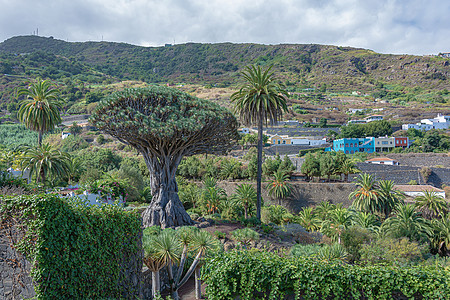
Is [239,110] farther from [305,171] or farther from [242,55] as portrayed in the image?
[242,55]

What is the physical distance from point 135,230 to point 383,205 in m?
26.8

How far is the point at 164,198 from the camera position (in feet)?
71.1

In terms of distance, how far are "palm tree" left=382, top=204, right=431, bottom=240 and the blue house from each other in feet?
148

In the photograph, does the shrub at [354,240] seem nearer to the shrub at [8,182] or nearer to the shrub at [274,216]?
the shrub at [274,216]

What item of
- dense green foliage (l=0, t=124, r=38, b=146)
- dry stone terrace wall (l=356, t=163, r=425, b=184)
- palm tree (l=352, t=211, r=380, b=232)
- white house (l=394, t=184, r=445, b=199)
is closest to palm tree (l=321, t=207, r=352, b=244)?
palm tree (l=352, t=211, r=380, b=232)

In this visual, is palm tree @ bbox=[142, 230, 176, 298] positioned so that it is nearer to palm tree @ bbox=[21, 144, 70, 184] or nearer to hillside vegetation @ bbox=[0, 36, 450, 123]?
palm tree @ bbox=[21, 144, 70, 184]

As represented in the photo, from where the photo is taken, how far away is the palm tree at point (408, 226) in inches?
917

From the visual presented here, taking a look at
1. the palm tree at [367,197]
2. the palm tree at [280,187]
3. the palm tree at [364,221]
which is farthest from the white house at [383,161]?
the palm tree at [364,221]

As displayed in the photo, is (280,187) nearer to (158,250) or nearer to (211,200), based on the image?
(211,200)

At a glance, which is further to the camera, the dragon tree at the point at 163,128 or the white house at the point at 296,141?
the white house at the point at 296,141

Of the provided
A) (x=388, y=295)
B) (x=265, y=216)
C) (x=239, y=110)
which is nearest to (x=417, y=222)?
(x=265, y=216)

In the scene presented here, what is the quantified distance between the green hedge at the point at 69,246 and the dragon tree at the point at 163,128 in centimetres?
1108

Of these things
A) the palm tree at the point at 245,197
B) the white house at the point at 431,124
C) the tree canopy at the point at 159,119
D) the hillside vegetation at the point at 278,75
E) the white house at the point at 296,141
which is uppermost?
the hillside vegetation at the point at 278,75

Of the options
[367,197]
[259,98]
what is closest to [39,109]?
[259,98]
